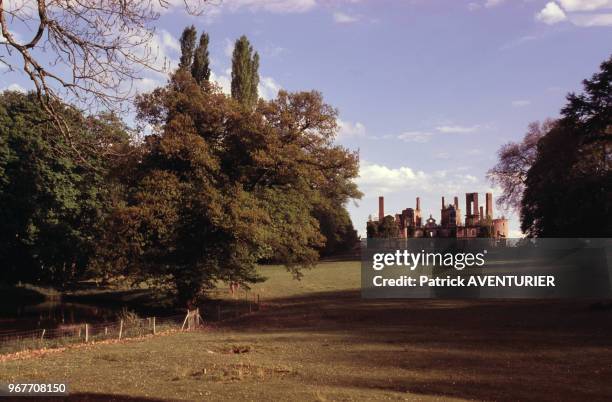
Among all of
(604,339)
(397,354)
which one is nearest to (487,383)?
(397,354)

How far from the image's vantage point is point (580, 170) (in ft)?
117

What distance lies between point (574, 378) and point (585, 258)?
3155 centimetres

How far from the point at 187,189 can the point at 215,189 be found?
5.79 ft

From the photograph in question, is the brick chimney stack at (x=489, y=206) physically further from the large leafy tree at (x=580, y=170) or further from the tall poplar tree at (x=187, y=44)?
the tall poplar tree at (x=187, y=44)

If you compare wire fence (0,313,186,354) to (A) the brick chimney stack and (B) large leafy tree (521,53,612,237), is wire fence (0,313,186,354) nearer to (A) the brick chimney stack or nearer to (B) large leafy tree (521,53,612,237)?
(B) large leafy tree (521,53,612,237)

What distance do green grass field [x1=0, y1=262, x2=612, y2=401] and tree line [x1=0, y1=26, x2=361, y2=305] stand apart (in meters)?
5.37

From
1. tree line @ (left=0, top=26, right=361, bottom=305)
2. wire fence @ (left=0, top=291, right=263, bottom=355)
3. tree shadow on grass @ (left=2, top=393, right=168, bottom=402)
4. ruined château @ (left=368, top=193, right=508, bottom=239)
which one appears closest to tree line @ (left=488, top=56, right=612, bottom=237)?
tree line @ (left=0, top=26, right=361, bottom=305)

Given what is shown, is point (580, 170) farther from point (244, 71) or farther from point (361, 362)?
point (244, 71)

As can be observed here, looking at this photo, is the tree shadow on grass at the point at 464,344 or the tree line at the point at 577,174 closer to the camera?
the tree shadow on grass at the point at 464,344

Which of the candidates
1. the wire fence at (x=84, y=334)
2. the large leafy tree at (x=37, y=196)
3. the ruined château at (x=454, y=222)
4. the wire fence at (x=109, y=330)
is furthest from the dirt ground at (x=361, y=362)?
the ruined château at (x=454, y=222)

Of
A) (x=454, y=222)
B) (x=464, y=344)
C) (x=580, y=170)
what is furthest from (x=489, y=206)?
(x=464, y=344)
